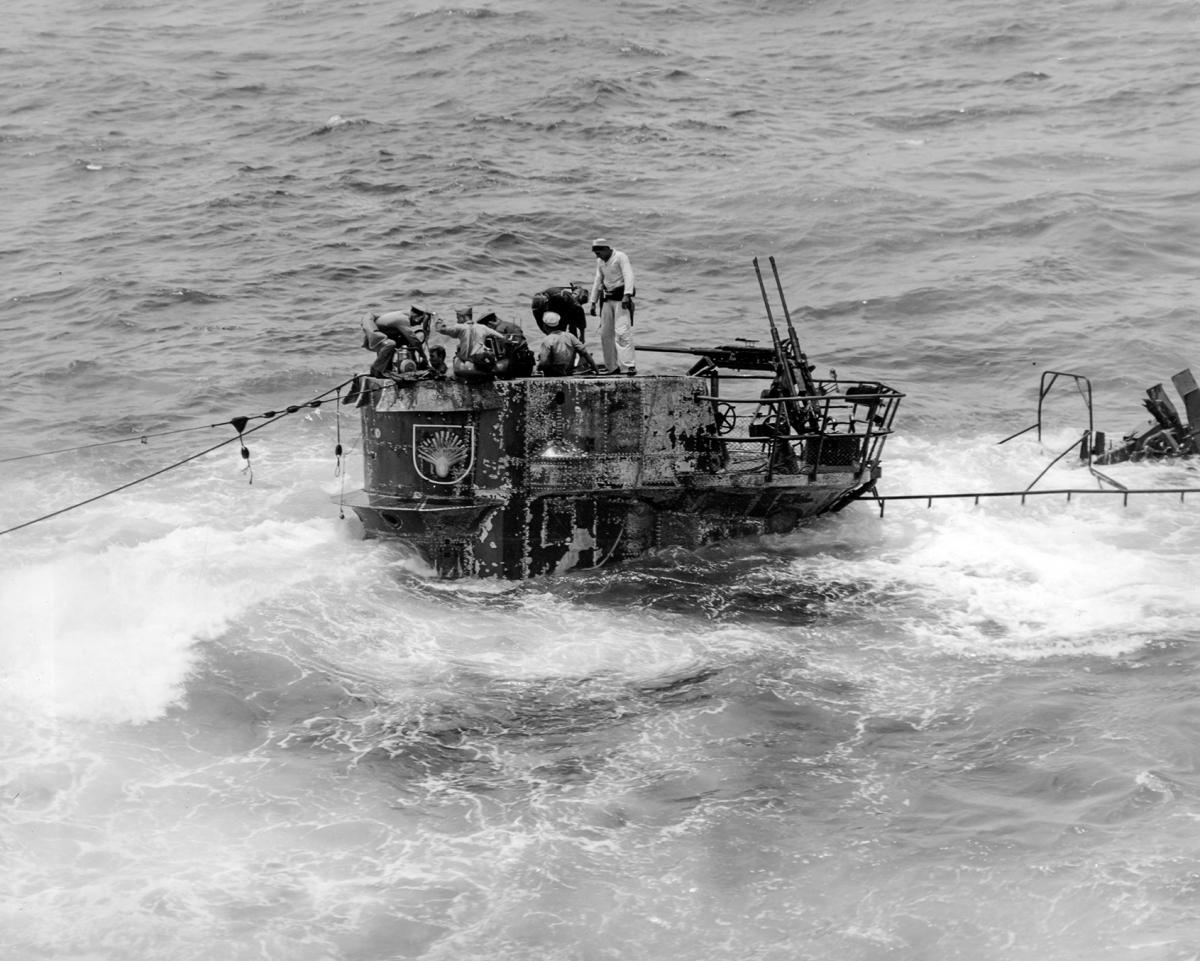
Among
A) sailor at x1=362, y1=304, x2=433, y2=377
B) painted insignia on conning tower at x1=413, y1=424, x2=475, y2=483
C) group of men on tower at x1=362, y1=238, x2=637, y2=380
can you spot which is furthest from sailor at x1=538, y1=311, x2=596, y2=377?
sailor at x1=362, y1=304, x2=433, y2=377

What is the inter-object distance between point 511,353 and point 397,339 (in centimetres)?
158

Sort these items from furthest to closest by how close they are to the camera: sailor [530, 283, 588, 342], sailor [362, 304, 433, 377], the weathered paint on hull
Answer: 1. sailor [530, 283, 588, 342]
2. sailor [362, 304, 433, 377]
3. the weathered paint on hull

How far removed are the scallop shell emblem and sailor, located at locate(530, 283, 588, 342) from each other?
5.63 feet

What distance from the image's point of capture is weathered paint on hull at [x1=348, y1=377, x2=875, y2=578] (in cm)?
1802

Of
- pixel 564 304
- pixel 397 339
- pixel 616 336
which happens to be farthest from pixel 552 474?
pixel 397 339

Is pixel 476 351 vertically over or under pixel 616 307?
under

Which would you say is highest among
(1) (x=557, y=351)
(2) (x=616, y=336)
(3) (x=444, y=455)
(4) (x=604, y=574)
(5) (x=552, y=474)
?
(2) (x=616, y=336)

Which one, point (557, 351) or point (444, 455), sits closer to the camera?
point (444, 455)

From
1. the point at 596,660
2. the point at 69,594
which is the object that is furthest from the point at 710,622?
the point at 69,594

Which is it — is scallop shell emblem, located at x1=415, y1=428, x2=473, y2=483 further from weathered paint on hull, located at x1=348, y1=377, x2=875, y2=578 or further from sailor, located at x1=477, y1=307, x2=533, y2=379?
sailor, located at x1=477, y1=307, x2=533, y2=379

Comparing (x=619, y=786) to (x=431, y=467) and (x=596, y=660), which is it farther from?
(x=431, y=467)

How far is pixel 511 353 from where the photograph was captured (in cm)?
1805

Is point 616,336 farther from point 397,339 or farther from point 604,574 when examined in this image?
point 604,574

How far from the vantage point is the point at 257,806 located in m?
13.8
